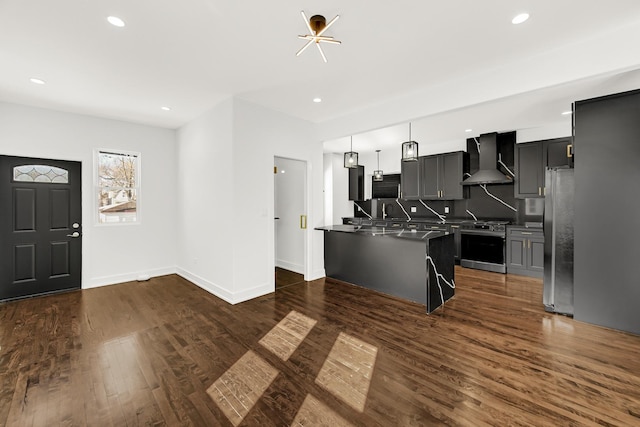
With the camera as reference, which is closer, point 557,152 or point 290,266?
point 557,152

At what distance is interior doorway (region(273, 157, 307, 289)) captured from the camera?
5.15m

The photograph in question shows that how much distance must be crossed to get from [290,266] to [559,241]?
172 inches

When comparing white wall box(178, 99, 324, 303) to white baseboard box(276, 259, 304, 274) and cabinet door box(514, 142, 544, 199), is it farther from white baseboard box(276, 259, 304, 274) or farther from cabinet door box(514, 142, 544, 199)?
cabinet door box(514, 142, 544, 199)

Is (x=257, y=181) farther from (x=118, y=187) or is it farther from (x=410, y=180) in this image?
(x=410, y=180)

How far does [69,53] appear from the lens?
2.82 m

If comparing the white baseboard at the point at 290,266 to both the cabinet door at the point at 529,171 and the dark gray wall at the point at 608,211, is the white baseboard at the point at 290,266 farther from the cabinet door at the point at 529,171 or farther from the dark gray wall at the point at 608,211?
the cabinet door at the point at 529,171

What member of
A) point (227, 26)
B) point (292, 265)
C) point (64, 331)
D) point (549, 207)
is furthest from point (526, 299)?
point (64, 331)

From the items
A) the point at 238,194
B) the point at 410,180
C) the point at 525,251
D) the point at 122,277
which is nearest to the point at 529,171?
the point at 525,251

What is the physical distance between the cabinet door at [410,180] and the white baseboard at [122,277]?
5.71 metres

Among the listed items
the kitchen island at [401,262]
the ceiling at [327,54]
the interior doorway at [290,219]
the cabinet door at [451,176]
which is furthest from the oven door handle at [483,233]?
the interior doorway at [290,219]

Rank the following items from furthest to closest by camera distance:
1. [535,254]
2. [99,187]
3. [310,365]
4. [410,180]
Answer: [410,180], [535,254], [99,187], [310,365]

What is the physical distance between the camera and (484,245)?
5672 millimetres

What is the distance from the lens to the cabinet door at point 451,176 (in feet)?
20.7

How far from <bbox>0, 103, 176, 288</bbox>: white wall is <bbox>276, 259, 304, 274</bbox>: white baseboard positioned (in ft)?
7.06
